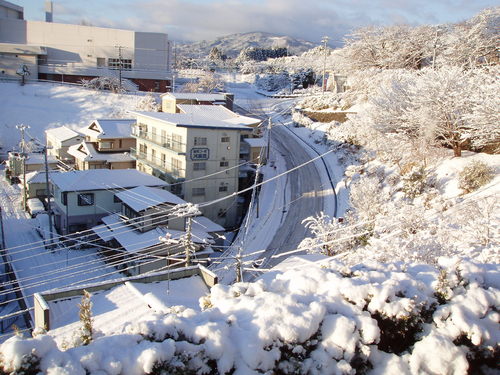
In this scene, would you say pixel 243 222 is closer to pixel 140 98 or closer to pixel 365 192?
pixel 365 192

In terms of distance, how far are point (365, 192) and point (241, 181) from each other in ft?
29.9

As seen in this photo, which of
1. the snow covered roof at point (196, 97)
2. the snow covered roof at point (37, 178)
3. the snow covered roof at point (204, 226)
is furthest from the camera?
the snow covered roof at point (196, 97)

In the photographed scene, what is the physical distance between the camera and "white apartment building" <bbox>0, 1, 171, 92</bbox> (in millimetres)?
46312

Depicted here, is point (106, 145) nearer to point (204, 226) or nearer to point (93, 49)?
point (204, 226)

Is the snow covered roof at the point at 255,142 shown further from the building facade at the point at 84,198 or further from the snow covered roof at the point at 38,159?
the snow covered roof at the point at 38,159

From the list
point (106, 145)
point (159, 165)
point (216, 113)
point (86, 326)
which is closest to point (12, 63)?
point (106, 145)

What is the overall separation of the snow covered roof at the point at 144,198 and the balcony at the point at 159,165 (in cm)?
264

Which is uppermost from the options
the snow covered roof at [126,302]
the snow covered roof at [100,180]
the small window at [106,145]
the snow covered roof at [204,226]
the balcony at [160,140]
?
the balcony at [160,140]

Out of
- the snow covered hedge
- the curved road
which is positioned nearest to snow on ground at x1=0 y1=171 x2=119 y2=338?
the curved road

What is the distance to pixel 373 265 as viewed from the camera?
14.5 ft

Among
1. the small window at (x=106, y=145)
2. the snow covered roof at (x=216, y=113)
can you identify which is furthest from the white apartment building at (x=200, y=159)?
the small window at (x=106, y=145)

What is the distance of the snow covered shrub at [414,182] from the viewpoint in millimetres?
16281

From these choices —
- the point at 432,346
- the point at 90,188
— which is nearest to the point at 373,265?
the point at 432,346

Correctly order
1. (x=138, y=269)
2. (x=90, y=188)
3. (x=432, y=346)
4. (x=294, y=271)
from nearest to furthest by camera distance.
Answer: (x=432, y=346), (x=294, y=271), (x=138, y=269), (x=90, y=188)
